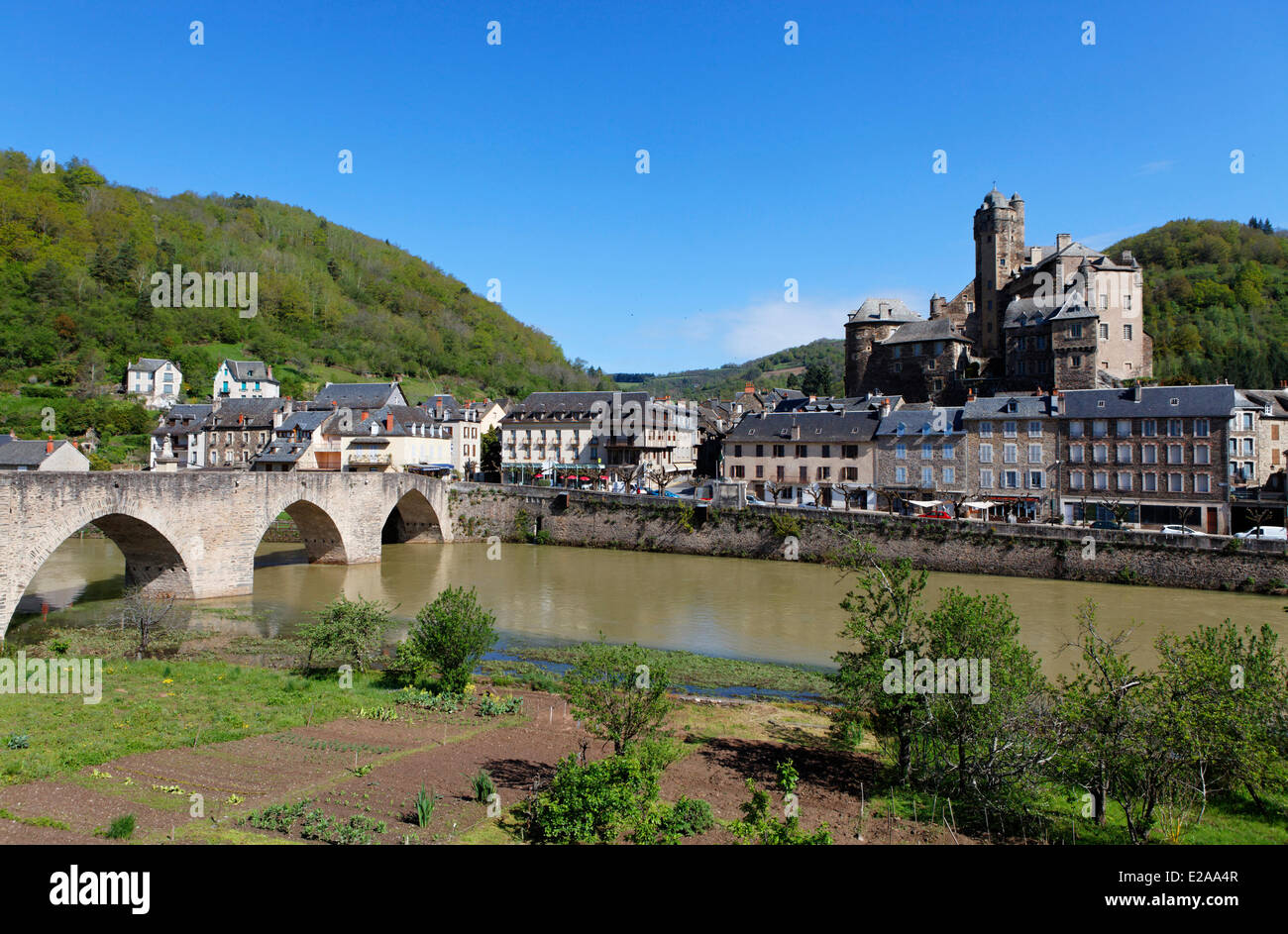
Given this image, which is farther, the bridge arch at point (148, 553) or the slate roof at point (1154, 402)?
the slate roof at point (1154, 402)

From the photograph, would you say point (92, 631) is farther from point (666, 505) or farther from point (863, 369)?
point (863, 369)

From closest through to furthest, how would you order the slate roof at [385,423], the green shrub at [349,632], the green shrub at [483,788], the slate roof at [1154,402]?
the green shrub at [483,788], the green shrub at [349,632], the slate roof at [1154,402], the slate roof at [385,423]

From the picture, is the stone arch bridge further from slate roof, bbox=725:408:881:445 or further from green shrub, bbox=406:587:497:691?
slate roof, bbox=725:408:881:445

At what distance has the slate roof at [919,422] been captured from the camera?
4506cm

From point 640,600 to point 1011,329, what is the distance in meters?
36.7

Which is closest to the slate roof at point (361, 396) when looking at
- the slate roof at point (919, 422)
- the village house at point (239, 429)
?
the village house at point (239, 429)

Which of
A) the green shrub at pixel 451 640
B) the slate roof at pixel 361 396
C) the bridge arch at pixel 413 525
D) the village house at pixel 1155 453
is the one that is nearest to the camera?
the green shrub at pixel 451 640

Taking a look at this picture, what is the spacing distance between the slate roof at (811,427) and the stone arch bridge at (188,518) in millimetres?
21759

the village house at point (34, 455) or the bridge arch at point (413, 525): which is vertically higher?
the village house at point (34, 455)

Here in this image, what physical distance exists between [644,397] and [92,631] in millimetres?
40630

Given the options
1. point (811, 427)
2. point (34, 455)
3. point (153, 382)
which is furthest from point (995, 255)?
point (153, 382)

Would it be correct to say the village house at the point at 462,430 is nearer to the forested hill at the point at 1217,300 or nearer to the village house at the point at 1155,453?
the village house at the point at 1155,453

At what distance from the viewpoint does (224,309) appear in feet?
345
